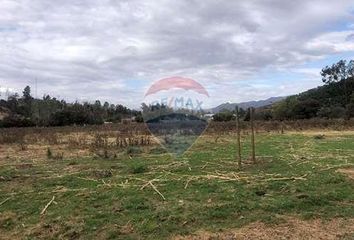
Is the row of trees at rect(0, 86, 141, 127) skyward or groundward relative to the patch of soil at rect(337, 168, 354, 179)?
skyward

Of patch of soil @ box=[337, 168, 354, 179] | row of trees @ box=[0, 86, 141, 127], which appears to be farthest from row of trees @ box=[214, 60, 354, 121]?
patch of soil @ box=[337, 168, 354, 179]

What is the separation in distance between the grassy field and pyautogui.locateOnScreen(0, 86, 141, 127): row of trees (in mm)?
26734

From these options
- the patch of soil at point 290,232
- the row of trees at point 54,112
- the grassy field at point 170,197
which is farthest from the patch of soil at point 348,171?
the row of trees at point 54,112

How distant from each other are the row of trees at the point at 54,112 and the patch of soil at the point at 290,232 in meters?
31.3

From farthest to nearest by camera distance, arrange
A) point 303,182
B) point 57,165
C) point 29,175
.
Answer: point 57,165 → point 29,175 → point 303,182

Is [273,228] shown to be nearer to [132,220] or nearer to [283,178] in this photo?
[132,220]

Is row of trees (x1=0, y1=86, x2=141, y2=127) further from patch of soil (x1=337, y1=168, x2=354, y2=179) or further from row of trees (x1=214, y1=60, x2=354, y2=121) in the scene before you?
patch of soil (x1=337, y1=168, x2=354, y2=179)

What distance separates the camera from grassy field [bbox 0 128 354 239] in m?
5.81

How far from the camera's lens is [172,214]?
6.15 m

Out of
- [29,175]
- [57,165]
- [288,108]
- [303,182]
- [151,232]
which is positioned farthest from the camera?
[288,108]

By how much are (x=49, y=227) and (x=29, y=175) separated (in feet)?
14.0

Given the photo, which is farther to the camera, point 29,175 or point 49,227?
point 29,175

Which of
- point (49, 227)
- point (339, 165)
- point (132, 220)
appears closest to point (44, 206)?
point (49, 227)

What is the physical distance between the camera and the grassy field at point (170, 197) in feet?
19.1
